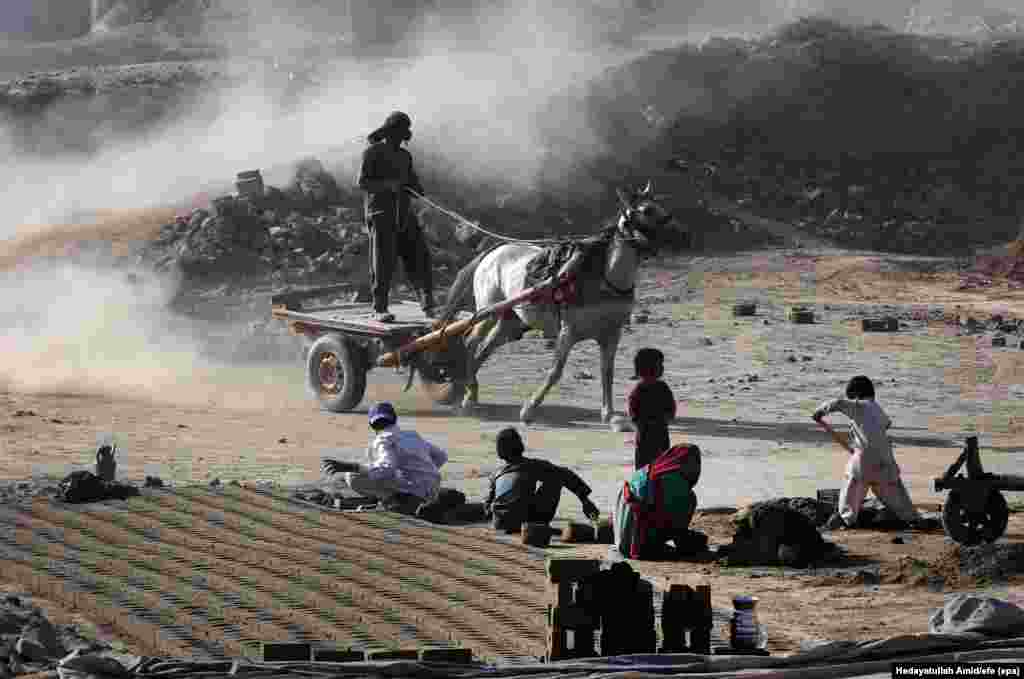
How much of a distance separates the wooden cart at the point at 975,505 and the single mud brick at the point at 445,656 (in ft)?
14.4

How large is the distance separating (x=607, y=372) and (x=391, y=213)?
3077 millimetres

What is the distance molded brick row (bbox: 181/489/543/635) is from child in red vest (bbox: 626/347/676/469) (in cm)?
184

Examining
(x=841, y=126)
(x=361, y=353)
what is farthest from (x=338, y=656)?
(x=841, y=126)

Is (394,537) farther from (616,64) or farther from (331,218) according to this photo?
(616,64)

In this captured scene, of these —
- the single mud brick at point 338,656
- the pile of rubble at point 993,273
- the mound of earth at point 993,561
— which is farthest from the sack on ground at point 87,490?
the pile of rubble at point 993,273

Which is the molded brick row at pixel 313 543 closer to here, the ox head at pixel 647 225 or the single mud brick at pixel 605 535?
the single mud brick at pixel 605 535

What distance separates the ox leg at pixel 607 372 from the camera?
22.2m

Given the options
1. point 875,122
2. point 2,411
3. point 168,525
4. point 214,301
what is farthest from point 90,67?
point 168,525

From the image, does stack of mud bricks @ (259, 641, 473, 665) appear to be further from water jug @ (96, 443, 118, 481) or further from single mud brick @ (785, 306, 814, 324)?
single mud brick @ (785, 306, 814, 324)

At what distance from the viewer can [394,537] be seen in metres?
15.2

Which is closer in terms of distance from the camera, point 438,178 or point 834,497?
point 834,497

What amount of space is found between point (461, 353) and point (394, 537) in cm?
841

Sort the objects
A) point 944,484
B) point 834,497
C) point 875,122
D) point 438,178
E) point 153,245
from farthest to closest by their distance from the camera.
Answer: point 875,122, point 438,178, point 153,245, point 834,497, point 944,484

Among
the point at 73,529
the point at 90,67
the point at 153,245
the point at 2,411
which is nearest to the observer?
the point at 73,529
